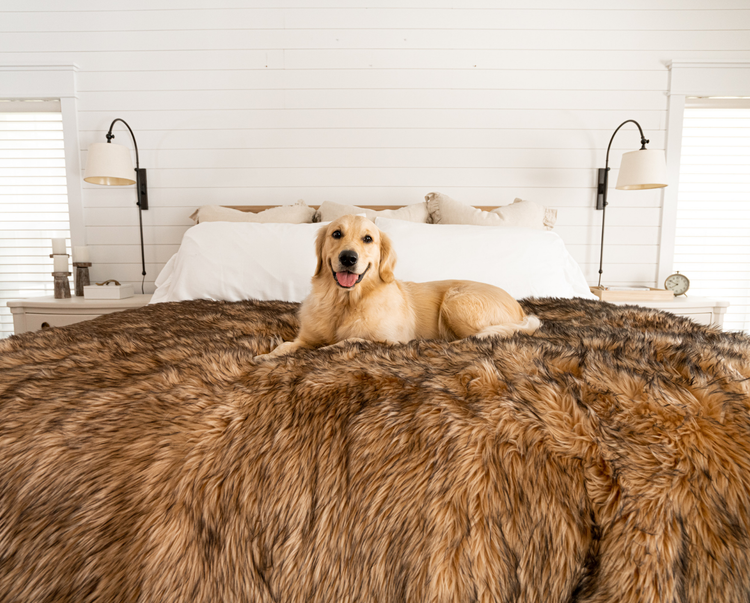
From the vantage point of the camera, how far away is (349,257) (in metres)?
1.38

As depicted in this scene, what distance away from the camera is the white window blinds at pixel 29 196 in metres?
3.39

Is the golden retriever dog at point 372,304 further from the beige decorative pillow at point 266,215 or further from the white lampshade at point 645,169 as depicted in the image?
the white lampshade at point 645,169

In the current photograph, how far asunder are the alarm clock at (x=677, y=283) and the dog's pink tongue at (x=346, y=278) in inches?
121

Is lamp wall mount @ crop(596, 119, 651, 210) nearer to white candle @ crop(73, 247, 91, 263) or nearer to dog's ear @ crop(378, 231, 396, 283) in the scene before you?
dog's ear @ crop(378, 231, 396, 283)

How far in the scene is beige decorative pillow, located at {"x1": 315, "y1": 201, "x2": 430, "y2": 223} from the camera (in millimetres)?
2764

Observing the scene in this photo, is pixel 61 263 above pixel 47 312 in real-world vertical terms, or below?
above

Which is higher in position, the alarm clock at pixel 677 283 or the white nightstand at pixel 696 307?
the alarm clock at pixel 677 283

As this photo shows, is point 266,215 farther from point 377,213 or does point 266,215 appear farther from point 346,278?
point 346,278

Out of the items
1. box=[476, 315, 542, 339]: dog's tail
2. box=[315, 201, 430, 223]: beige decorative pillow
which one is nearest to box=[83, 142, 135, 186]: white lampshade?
box=[315, 201, 430, 223]: beige decorative pillow

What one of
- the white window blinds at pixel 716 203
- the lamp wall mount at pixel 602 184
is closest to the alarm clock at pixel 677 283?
the white window blinds at pixel 716 203

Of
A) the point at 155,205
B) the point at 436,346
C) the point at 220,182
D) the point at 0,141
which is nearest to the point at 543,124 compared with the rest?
the point at 220,182

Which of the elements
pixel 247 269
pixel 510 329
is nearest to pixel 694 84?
pixel 510 329

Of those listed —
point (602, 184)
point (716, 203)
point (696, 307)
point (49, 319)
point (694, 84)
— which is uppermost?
point (694, 84)

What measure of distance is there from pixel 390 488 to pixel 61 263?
345 centimetres
